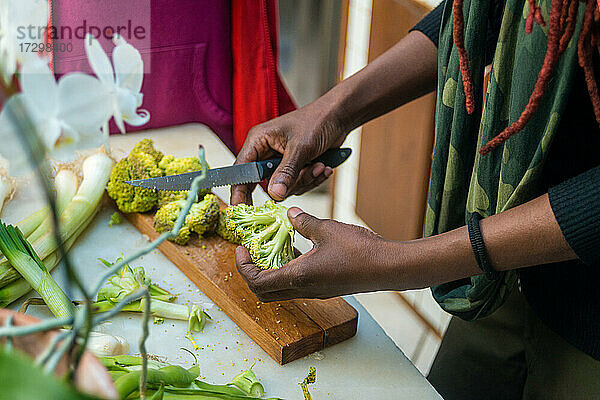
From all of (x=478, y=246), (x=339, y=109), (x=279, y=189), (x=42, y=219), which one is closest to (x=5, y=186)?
(x=42, y=219)

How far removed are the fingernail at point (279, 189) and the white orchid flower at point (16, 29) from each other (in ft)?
1.59

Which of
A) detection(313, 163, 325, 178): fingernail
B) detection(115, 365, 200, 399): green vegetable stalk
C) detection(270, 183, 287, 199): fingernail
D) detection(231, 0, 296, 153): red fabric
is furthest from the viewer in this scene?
detection(231, 0, 296, 153): red fabric

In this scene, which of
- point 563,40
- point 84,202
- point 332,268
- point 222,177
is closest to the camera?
point 563,40

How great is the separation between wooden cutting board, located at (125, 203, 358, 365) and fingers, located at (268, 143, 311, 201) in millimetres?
169

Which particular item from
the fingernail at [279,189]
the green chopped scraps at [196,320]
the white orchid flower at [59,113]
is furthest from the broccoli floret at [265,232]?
the white orchid flower at [59,113]

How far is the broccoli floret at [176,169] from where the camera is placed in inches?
53.5

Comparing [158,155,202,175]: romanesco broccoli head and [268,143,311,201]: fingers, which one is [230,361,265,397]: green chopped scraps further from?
[158,155,202,175]: romanesco broccoli head

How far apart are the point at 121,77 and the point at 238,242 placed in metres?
0.67

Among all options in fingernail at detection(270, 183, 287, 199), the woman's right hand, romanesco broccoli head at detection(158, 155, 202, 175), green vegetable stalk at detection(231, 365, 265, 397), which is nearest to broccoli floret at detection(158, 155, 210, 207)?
romanesco broccoli head at detection(158, 155, 202, 175)

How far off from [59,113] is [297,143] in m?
0.78

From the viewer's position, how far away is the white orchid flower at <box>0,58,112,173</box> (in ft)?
1.70

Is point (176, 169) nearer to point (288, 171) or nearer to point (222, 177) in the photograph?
point (222, 177)

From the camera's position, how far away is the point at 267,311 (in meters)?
1.14

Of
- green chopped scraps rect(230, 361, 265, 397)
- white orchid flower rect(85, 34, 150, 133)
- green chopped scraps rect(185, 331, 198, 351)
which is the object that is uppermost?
white orchid flower rect(85, 34, 150, 133)
